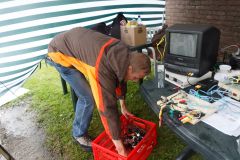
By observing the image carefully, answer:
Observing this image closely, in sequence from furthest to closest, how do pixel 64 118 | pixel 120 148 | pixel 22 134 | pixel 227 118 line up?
pixel 64 118
pixel 22 134
pixel 120 148
pixel 227 118

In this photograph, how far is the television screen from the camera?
1682 mm

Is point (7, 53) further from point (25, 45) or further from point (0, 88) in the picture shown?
point (0, 88)

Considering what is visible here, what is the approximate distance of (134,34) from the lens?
2.74 metres

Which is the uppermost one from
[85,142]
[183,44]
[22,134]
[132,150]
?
[183,44]

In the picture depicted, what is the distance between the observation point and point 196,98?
1.43 m

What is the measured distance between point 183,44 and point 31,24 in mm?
1521

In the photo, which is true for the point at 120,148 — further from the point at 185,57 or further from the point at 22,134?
the point at 22,134

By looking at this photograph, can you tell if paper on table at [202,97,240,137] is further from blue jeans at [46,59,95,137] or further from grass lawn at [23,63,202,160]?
blue jeans at [46,59,95,137]

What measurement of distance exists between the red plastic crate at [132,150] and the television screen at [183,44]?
0.70 metres

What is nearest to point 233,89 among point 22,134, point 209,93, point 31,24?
point 209,93

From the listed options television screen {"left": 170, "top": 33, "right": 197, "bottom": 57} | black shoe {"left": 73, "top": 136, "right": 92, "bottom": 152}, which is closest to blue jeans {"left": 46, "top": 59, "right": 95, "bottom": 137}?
black shoe {"left": 73, "top": 136, "right": 92, "bottom": 152}

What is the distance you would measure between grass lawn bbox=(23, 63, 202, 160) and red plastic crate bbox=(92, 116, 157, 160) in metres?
0.19

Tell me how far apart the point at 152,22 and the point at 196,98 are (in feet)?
8.32

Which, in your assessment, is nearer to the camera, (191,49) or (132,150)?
(132,150)
